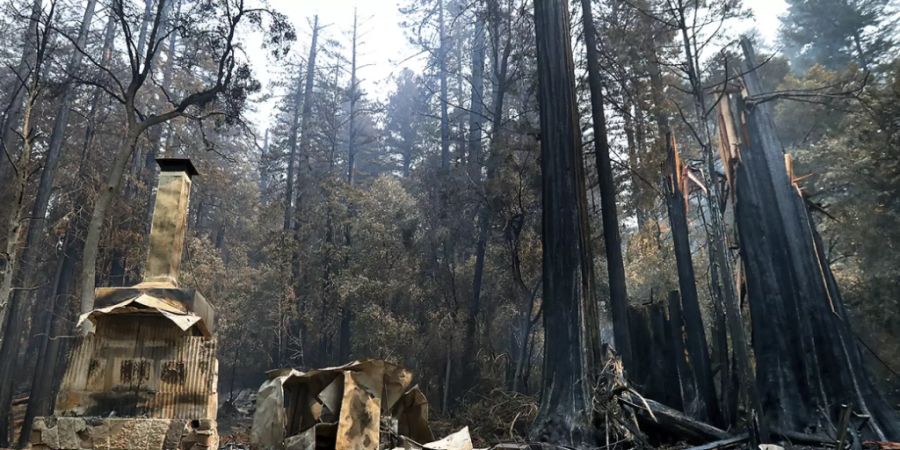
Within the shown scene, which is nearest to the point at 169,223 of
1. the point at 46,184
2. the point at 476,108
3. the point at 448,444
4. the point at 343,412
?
the point at 343,412

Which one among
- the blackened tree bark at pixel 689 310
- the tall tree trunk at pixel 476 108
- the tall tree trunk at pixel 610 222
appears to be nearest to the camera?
the blackened tree bark at pixel 689 310

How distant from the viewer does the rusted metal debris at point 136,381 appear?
5.25 metres

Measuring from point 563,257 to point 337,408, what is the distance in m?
4.04

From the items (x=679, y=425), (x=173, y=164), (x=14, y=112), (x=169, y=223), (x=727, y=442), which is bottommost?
(x=727, y=442)

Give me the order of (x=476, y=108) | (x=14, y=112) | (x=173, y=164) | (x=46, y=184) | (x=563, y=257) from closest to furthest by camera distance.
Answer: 1. (x=173, y=164)
2. (x=563, y=257)
3. (x=46, y=184)
4. (x=14, y=112)
5. (x=476, y=108)

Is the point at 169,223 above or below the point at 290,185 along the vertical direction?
below

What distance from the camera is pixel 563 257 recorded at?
26.9 ft

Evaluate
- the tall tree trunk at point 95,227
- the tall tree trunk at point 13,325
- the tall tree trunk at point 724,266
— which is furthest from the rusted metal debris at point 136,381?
the tall tree trunk at point 724,266

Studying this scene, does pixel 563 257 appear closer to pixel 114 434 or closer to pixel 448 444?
pixel 448 444

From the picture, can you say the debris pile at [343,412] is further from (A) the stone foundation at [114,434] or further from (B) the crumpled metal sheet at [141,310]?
(B) the crumpled metal sheet at [141,310]

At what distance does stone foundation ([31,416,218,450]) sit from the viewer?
17.0 feet

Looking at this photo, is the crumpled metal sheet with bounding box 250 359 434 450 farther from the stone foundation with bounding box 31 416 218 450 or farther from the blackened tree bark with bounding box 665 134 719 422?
the blackened tree bark with bounding box 665 134 719 422

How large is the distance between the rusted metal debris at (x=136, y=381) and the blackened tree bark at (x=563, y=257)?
4.31 m

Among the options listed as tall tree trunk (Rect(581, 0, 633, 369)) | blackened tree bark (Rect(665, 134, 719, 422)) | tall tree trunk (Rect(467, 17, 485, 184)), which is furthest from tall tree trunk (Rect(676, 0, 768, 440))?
→ tall tree trunk (Rect(467, 17, 485, 184))
